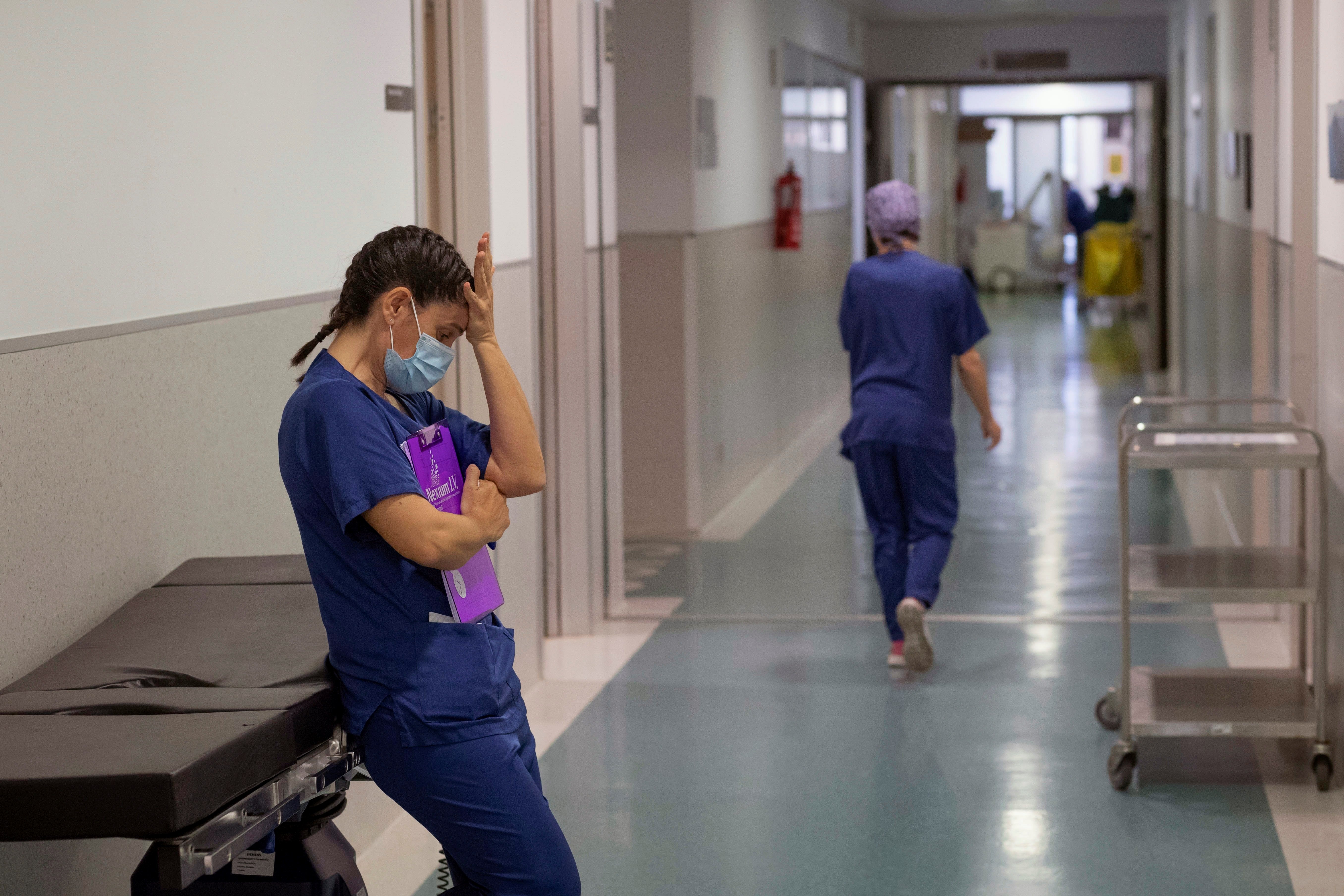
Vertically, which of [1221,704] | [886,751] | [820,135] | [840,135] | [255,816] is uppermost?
[840,135]

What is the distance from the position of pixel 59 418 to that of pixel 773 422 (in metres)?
6.98

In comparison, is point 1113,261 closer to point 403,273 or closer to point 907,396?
point 907,396

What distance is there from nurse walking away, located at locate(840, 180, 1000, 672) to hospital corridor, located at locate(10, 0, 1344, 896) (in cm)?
1

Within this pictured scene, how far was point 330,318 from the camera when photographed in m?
2.03

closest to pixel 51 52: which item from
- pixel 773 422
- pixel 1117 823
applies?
pixel 1117 823

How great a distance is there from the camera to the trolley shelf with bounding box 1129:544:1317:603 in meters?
3.54

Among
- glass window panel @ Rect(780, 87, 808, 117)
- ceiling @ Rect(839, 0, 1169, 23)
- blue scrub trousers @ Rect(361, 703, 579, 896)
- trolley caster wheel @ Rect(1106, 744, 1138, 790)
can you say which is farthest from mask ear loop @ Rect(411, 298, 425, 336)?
ceiling @ Rect(839, 0, 1169, 23)

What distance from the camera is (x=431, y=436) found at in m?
2.02

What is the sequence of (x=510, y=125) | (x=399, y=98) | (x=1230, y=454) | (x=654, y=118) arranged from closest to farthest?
(x=399, y=98) < (x=1230, y=454) < (x=510, y=125) < (x=654, y=118)

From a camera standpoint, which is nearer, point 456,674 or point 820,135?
point 456,674

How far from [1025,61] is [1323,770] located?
11.7 m

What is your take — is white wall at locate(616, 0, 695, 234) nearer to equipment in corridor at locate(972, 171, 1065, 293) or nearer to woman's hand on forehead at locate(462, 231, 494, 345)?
woman's hand on forehead at locate(462, 231, 494, 345)

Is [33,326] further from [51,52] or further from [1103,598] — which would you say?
[1103,598]

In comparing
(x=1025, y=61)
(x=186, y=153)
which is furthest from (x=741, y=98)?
(x=1025, y=61)
